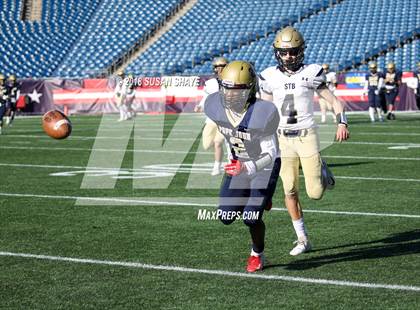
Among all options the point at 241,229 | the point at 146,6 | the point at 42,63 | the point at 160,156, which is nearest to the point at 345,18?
the point at 146,6

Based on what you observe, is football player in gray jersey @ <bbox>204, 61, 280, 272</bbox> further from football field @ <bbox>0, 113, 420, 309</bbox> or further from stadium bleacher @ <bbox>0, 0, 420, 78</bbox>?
stadium bleacher @ <bbox>0, 0, 420, 78</bbox>

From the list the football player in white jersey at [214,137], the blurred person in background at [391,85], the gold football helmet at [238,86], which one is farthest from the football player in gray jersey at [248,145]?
the blurred person in background at [391,85]

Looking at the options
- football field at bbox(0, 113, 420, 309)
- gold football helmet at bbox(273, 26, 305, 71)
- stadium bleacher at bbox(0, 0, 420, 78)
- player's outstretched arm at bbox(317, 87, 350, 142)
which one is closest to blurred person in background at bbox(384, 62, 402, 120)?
stadium bleacher at bbox(0, 0, 420, 78)

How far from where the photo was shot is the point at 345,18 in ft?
118

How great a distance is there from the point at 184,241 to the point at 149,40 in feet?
106

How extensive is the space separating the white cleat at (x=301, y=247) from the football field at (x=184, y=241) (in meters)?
0.06

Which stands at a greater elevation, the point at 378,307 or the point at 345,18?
the point at 378,307

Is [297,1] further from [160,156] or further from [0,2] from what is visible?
[160,156]

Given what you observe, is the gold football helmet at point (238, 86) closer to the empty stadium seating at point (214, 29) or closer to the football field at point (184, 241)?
the football field at point (184, 241)

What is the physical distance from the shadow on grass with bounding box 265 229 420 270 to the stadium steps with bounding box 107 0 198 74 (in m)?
30.4

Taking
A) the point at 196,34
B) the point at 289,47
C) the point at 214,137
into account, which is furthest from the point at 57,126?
the point at 196,34

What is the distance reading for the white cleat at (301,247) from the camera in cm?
675

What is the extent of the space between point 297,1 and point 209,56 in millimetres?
5675

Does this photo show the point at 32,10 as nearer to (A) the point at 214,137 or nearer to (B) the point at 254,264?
(A) the point at 214,137
